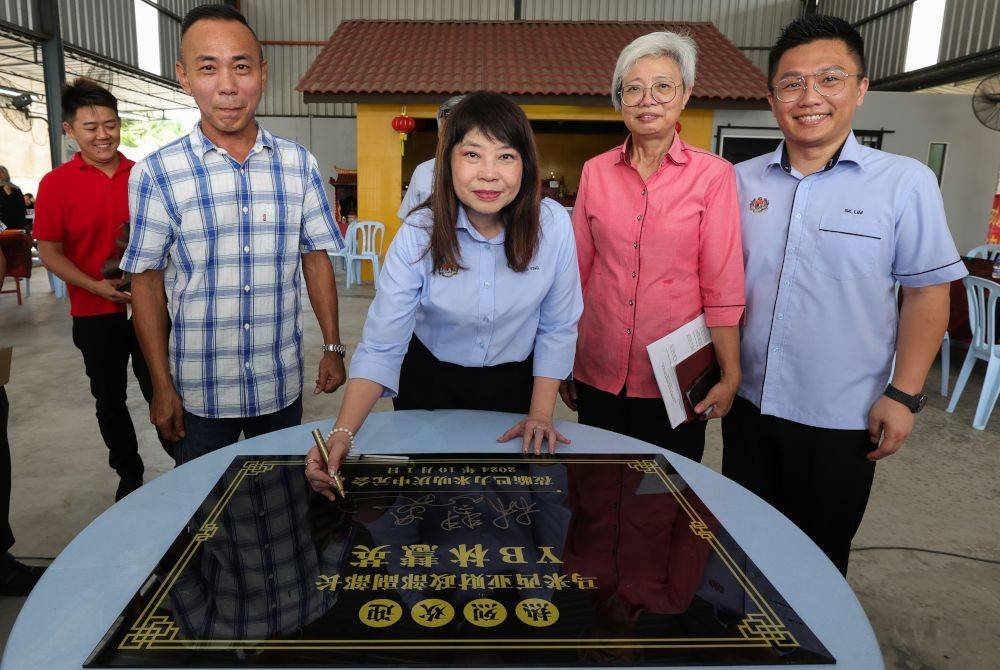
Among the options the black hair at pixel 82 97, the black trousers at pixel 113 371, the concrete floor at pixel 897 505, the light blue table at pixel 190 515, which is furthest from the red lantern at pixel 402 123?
the light blue table at pixel 190 515

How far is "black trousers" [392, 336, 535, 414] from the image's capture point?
1.63 meters

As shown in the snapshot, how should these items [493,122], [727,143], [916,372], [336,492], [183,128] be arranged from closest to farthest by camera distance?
1. [336,492]
2. [493,122]
3. [916,372]
4. [727,143]
5. [183,128]

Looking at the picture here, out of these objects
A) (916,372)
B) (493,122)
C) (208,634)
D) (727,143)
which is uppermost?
(727,143)

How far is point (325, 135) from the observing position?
14102mm

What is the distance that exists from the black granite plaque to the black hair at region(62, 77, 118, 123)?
1882 mm

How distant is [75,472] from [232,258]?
6.74ft

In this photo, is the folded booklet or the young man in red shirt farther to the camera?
the young man in red shirt

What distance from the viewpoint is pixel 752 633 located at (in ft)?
2.78

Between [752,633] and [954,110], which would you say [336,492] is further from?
[954,110]

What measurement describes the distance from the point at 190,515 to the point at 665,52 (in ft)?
4.83

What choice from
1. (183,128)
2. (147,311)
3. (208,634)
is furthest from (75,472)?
(183,128)

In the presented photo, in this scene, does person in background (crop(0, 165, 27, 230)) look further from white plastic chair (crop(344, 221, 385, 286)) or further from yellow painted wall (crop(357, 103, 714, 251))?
yellow painted wall (crop(357, 103, 714, 251))

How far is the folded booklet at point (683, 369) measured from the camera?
1562mm

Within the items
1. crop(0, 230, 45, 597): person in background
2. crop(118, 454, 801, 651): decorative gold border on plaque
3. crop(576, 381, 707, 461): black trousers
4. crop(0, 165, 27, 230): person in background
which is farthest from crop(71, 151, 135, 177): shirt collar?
crop(0, 165, 27, 230): person in background
